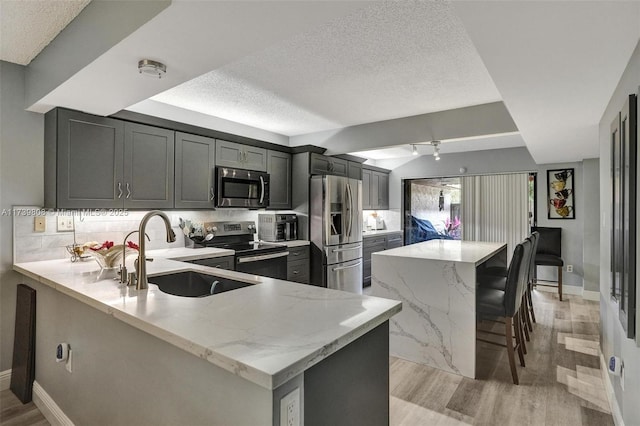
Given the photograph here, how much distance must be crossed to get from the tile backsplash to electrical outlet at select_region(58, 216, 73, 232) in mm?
21

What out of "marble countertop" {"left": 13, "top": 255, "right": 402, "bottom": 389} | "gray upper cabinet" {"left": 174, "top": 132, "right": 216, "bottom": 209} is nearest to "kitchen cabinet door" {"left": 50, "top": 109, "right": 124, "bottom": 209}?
"gray upper cabinet" {"left": 174, "top": 132, "right": 216, "bottom": 209}

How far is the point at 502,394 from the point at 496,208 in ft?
13.5

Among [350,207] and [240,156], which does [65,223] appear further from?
[350,207]

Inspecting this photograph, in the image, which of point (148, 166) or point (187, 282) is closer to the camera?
point (187, 282)

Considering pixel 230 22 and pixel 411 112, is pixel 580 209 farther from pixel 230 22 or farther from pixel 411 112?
pixel 230 22

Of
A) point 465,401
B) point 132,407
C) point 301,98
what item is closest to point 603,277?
point 465,401

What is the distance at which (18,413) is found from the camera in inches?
85.6

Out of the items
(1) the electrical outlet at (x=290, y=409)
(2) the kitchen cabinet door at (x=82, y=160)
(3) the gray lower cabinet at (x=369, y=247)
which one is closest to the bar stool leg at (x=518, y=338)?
(1) the electrical outlet at (x=290, y=409)

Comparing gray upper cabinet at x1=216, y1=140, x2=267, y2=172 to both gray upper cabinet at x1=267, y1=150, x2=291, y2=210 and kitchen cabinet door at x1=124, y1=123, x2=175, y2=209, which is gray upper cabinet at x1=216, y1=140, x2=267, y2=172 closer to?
gray upper cabinet at x1=267, y1=150, x2=291, y2=210

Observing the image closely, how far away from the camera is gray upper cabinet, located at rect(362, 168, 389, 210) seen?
20.0 feet

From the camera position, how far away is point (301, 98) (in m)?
3.23

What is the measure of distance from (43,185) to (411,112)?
137 inches

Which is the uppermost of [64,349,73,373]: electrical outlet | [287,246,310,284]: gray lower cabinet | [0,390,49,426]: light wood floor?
A: [287,246,310,284]: gray lower cabinet

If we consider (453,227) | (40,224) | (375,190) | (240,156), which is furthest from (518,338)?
(40,224)
